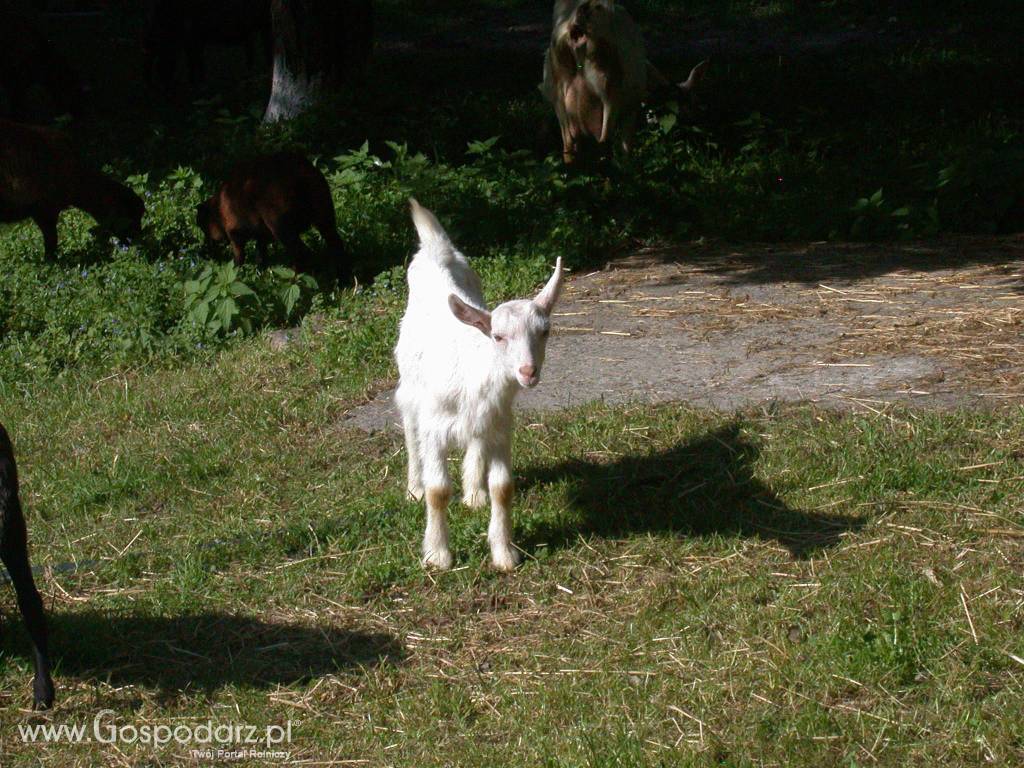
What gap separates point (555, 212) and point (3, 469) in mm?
6075

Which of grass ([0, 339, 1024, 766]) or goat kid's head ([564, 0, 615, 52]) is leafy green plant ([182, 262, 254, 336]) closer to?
grass ([0, 339, 1024, 766])

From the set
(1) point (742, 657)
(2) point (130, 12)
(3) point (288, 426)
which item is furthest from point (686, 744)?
(2) point (130, 12)

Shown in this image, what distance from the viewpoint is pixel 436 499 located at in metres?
5.38

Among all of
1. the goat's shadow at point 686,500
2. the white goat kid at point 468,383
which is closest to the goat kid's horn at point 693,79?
the goat's shadow at point 686,500

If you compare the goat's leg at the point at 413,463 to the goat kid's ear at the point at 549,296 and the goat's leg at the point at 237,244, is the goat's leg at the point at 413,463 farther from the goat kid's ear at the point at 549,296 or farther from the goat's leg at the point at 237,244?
the goat's leg at the point at 237,244

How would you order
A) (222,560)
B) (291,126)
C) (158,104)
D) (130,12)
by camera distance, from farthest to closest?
(130,12) → (158,104) → (291,126) → (222,560)

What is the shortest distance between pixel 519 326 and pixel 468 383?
376mm

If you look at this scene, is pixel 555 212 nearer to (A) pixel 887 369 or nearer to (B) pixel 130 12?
(A) pixel 887 369

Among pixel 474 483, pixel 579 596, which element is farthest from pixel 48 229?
pixel 579 596

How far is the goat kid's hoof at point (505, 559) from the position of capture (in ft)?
17.7

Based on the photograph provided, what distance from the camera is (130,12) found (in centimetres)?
2250

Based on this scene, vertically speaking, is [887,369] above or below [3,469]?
below

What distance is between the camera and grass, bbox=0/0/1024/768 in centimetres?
437

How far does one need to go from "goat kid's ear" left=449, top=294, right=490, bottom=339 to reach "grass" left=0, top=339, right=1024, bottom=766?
1008mm
